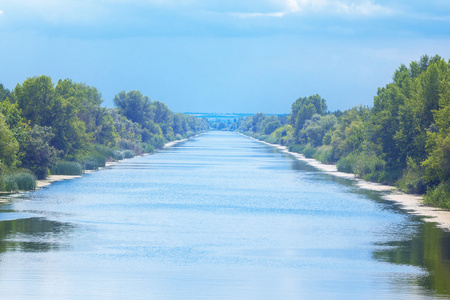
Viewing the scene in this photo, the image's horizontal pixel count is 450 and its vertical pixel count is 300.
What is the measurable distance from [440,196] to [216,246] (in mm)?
17444

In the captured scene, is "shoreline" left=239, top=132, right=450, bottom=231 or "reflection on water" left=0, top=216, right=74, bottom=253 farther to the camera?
"shoreline" left=239, top=132, right=450, bottom=231

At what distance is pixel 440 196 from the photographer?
3778 centimetres

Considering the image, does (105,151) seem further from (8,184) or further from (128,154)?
(8,184)

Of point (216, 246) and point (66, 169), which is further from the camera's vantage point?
point (66, 169)

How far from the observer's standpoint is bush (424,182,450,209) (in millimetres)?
37000

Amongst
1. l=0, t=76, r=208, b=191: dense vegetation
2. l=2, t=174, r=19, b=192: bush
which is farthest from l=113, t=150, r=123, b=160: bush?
l=2, t=174, r=19, b=192: bush

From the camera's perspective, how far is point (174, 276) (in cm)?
1972

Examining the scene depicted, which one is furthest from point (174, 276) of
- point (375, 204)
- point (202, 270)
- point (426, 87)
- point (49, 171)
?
point (49, 171)

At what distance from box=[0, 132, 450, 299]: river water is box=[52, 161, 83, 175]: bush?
12958mm

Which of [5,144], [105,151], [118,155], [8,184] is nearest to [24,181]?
[8,184]

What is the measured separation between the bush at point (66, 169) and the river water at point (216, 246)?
1296cm

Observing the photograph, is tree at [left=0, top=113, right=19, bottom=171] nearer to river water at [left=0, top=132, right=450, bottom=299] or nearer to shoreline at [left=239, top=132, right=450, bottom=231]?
river water at [left=0, top=132, right=450, bottom=299]

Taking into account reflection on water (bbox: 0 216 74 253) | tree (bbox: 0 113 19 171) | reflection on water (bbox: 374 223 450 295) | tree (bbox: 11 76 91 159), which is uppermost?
tree (bbox: 11 76 91 159)

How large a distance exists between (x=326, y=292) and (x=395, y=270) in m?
3.89
